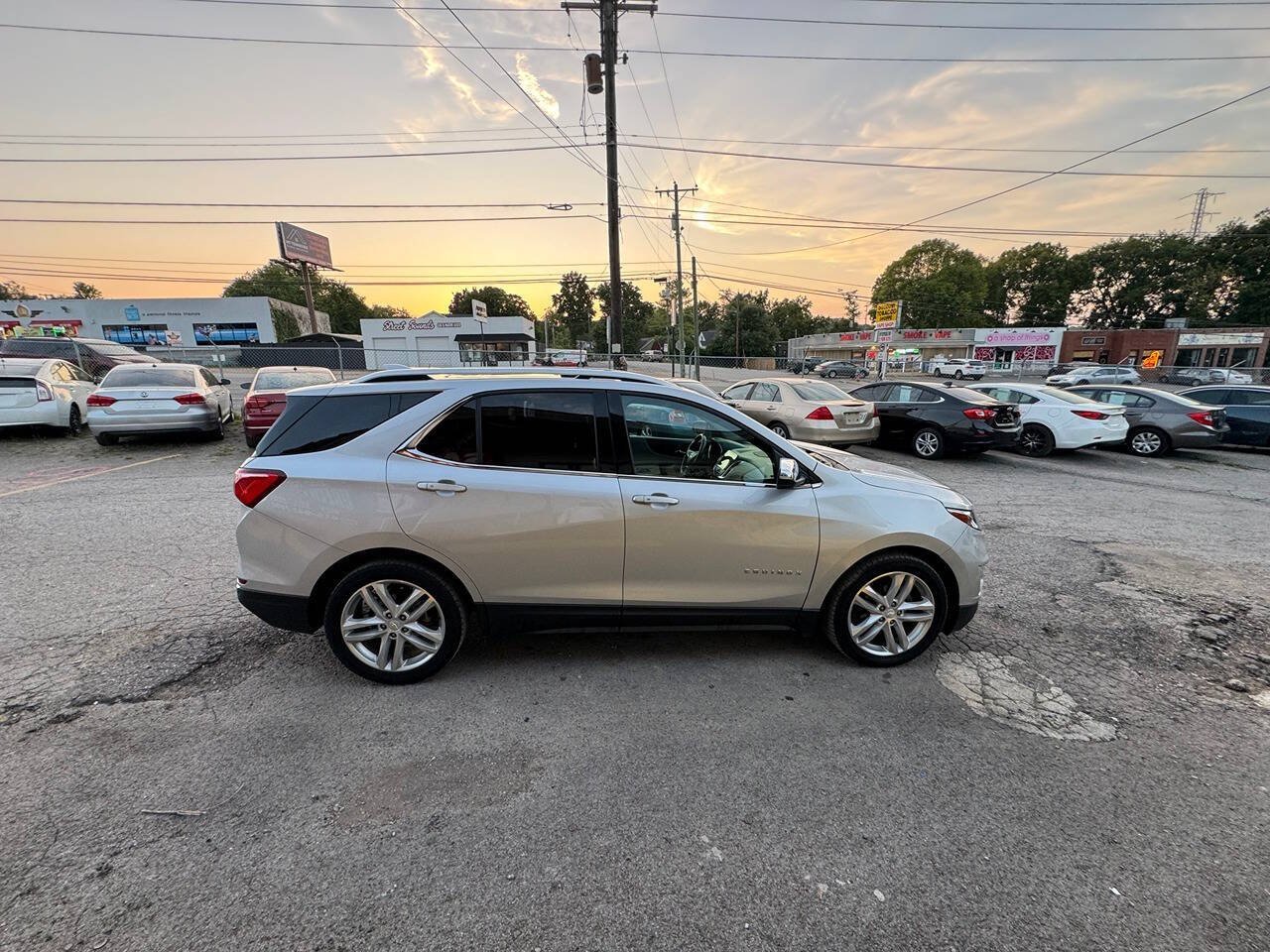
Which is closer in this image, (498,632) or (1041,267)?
(498,632)

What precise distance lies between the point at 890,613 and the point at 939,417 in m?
8.21

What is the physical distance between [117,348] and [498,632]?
2110 centimetres

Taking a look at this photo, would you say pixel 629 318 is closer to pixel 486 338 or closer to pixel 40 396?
pixel 486 338

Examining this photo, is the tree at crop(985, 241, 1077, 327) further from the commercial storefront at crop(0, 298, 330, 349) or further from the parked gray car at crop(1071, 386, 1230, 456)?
the commercial storefront at crop(0, 298, 330, 349)

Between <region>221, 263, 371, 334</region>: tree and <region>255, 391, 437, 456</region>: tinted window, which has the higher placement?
<region>221, 263, 371, 334</region>: tree

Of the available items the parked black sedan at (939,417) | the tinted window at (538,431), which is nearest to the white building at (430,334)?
the parked black sedan at (939,417)

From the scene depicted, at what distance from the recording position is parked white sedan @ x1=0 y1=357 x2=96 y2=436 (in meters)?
9.01

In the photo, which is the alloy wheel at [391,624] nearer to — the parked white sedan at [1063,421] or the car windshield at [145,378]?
the car windshield at [145,378]

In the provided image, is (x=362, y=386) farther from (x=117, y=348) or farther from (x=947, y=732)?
(x=117, y=348)

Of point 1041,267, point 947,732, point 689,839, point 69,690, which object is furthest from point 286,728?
point 1041,267

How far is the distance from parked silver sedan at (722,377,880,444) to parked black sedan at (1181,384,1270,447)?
847 centimetres

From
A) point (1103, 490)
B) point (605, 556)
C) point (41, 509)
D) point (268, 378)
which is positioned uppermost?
point (268, 378)

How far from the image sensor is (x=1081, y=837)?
6.70 feet

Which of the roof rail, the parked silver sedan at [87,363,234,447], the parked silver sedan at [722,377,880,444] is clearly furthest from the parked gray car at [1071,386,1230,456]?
the parked silver sedan at [87,363,234,447]
